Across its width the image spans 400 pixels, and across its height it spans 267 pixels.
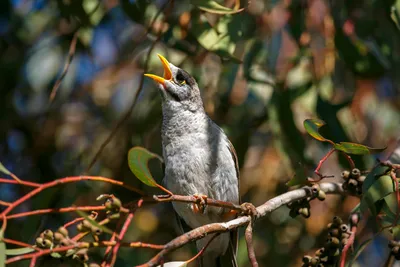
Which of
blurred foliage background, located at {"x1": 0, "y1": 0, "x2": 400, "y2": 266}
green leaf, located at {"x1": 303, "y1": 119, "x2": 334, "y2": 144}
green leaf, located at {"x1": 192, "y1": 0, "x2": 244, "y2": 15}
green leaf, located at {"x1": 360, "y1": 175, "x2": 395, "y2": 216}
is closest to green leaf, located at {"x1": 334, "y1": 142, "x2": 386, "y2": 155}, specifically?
green leaf, located at {"x1": 303, "y1": 119, "x2": 334, "y2": 144}

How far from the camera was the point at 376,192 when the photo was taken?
2543 mm

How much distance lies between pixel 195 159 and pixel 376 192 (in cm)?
110

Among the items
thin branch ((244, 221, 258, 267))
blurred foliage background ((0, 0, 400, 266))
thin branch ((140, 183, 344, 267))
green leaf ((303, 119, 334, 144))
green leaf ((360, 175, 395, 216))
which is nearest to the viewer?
thin branch ((140, 183, 344, 267))

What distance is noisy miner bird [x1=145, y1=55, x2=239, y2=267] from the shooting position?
11.1 ft

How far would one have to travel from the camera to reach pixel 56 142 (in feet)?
16.8

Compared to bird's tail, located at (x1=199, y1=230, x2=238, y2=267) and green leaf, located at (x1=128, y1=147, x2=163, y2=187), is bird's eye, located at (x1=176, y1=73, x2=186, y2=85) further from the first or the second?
green leaf, located at (x1=128, y1=147, x2=163, y2=187)

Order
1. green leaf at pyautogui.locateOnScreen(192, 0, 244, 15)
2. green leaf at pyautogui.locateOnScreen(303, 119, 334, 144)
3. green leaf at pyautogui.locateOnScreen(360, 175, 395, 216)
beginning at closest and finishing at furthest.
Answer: green leaf at pyautogui.locateOnScreen(303, 119, 334, 144)
green leaf at pyautogui.locateOnScreen(360, 175, 395, 216)
green leaf at pyautogui.locateOnScreen(192, 0, 244, 15)

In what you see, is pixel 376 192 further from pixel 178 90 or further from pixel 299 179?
pixel 178 90

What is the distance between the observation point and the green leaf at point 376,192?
2.52 meters

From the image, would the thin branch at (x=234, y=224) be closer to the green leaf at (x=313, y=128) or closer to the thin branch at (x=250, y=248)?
the thin branch at (x=250, y=248)

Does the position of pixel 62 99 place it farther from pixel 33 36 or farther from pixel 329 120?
pixel 329 120

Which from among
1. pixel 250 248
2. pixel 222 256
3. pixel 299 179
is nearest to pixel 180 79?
pixel 222 256

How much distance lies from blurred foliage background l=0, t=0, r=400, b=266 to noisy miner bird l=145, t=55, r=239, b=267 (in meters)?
0.18

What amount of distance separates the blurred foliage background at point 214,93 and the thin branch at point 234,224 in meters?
0.51
